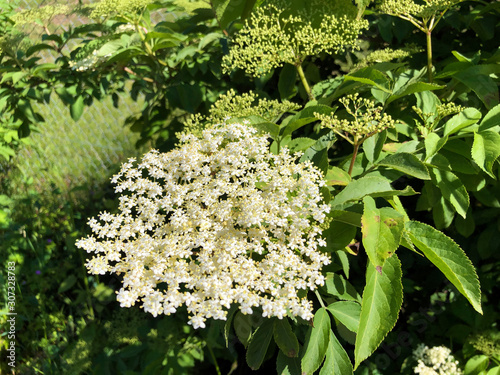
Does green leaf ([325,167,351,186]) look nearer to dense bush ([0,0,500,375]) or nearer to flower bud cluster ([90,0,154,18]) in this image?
dense bush ([0,0,500,375])

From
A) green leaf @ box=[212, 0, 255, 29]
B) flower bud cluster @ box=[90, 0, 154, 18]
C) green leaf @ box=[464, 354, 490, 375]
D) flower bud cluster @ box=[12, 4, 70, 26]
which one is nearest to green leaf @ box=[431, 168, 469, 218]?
green leaf @ box=[212, 0, 255, 29]

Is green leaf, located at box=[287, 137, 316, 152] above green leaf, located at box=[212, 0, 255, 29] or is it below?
below

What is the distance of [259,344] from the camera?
1.27 m

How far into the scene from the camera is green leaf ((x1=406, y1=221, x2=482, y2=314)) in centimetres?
99

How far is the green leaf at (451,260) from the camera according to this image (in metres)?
0.99

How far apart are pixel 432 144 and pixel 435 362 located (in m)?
1.26

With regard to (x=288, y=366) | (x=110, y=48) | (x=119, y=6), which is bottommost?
(x=288, y=366)

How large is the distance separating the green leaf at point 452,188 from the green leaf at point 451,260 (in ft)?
1.05

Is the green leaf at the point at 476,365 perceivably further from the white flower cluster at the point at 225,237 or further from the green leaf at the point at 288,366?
the white flower cluster at the point at 225,237

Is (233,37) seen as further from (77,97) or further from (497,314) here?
(497,314)

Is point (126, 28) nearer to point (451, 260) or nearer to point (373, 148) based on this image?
point (373, 148)

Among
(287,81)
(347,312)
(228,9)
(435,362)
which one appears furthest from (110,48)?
(435,362)

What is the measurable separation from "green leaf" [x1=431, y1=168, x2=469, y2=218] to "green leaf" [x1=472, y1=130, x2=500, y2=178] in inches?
5.0

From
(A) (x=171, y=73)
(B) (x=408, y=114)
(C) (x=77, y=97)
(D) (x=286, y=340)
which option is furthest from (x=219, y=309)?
(C) (x=77, y=97)
